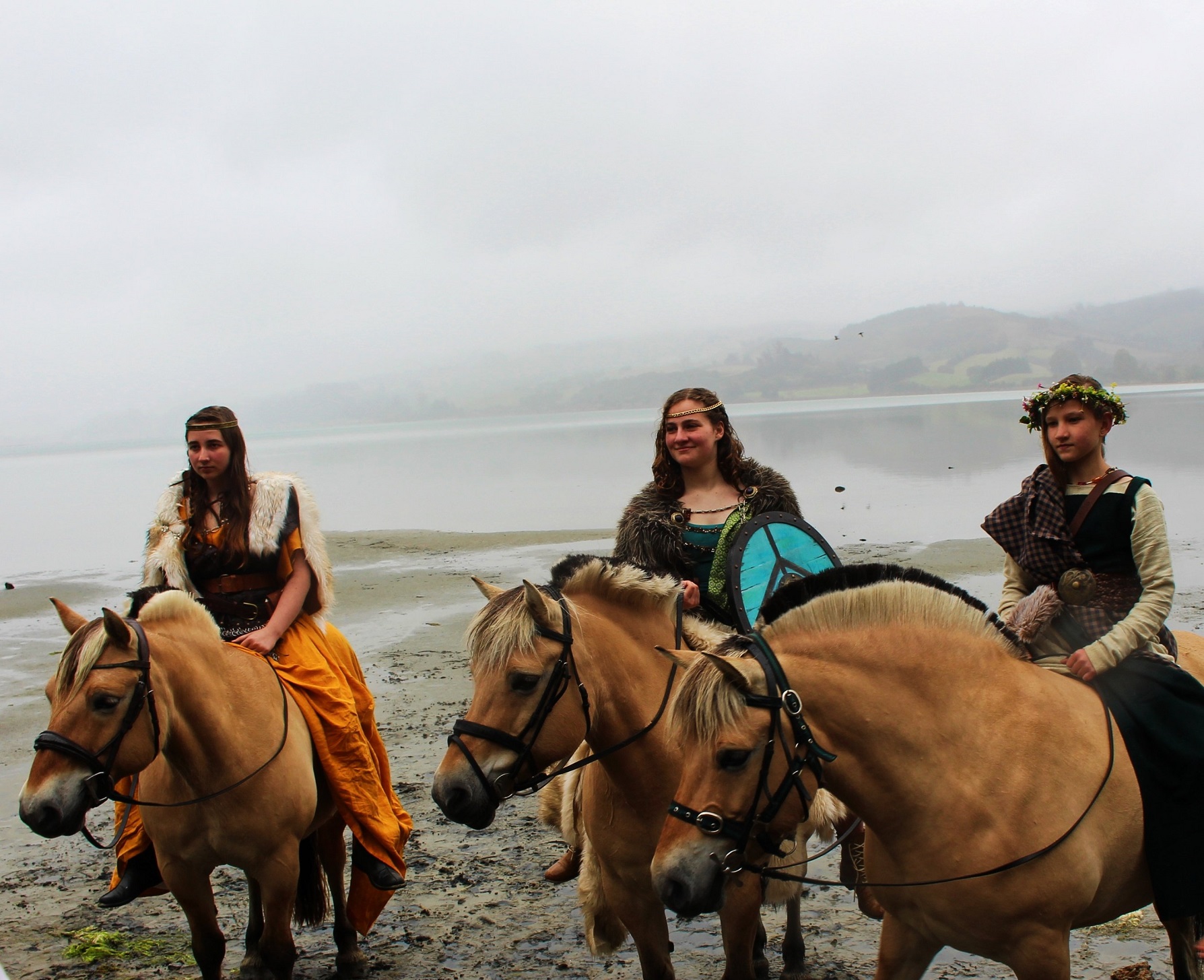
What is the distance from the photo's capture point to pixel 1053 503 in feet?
12.3

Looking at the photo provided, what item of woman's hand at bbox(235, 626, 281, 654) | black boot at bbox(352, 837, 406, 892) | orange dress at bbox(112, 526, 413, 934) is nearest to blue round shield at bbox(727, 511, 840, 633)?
orange dress at bbox(112, 526, 413, 934)

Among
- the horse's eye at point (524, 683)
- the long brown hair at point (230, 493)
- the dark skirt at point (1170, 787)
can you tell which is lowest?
the dark skirt at point (1170, 787)

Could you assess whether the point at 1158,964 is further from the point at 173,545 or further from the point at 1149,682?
the point at 173,545

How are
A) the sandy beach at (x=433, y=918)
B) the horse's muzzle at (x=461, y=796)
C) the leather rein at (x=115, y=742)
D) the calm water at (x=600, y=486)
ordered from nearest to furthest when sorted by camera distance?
the horse's muzzle at (x=461, y=796), the leather rein at (x=115, y=742), the sandy beach at (x=433, y=918), the calm water at (x=600, y=486)

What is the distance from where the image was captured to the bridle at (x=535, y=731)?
321cm

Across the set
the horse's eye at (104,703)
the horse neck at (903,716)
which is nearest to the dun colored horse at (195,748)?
the horse's eye at (104,703)

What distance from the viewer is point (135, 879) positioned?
4414mm

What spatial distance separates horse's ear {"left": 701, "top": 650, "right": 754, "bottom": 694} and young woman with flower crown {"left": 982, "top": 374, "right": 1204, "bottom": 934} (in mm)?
→ 1085

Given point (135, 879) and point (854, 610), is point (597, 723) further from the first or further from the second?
point (135, 879)

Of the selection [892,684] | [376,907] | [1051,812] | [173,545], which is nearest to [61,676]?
[173,545]

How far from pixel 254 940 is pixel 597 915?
188 centimetres

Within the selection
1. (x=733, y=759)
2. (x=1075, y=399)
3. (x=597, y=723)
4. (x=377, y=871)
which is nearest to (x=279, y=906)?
(x=377, y=871)

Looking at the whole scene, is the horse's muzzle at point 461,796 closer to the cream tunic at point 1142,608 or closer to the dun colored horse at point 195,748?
the dun colored horse at point 195,748

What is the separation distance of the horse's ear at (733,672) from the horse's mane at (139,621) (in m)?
2.32
